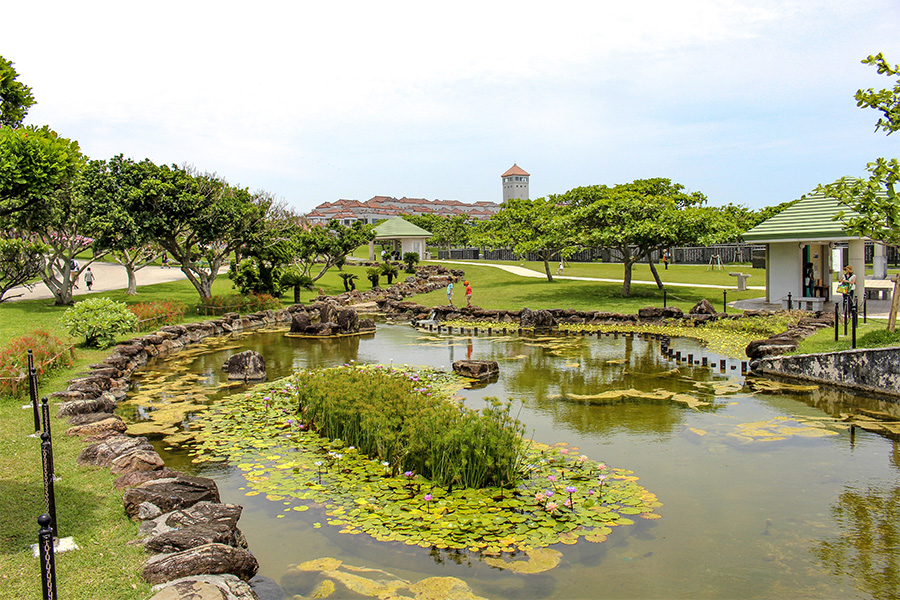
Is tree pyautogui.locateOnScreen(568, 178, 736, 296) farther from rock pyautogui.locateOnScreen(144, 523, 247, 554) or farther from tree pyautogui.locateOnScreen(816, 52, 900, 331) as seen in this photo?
rock pyautogui.locateOnScreen(144, 523, 247, 554)

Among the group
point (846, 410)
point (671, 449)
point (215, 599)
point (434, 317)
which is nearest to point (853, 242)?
point (846, 410)

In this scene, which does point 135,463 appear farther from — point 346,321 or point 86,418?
point 346,321

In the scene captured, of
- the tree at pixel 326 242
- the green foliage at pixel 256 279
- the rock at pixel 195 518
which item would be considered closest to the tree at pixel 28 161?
the rock at pixel 195 518

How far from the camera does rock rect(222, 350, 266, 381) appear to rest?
1568 cm

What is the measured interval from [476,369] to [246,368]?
563 centimetres

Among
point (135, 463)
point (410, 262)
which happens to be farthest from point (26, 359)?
point (410, 262)

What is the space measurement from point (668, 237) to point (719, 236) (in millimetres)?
2163

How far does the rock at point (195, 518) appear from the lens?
21.5ft

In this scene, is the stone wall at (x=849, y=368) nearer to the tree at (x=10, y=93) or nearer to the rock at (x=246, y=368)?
the rock at (x=246, y=368)

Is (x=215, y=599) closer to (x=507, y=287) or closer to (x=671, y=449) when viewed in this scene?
(x=671, y=449)

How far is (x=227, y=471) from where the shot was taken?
9469 mm

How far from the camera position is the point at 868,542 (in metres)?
6.96

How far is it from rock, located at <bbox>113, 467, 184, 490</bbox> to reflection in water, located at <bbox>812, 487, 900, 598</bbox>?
7.43 m

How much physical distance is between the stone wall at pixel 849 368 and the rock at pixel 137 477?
13283mm
